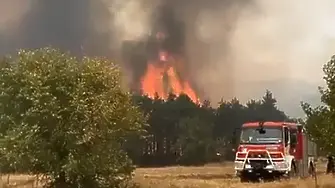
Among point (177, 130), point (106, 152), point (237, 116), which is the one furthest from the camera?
point (237, 116)

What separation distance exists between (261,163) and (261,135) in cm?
171

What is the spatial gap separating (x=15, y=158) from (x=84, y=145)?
3217 millimetres

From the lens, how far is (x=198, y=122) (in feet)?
361

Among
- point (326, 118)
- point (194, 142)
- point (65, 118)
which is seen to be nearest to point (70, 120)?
point (65, 118)

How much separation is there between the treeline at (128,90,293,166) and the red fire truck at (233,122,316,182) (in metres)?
54.6

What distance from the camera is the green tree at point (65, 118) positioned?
2797 centimetres

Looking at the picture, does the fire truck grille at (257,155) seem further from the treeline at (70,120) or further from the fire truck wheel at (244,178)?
the treeline at (70,120)

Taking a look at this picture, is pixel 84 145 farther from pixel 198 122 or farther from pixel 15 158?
pixel 198 122

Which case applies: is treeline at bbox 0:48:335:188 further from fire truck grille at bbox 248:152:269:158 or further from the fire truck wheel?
the fire truck wheel

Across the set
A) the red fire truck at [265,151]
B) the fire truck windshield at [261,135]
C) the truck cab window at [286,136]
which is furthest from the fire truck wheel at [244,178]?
the truck cab window at [286,136]

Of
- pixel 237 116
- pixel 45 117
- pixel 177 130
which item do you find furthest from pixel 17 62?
pixel 237 116

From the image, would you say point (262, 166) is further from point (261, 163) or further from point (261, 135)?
point (261, 135)

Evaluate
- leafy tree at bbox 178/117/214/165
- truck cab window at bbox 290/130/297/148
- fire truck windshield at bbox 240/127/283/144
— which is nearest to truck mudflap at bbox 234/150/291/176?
fire truck windshield at bbox 240/127/283/144

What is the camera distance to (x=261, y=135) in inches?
1443
